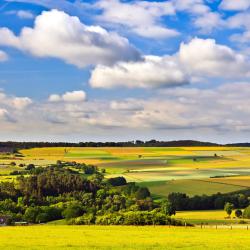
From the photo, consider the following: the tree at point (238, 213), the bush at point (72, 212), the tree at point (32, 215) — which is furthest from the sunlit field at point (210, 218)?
the tree at point (32, 215)

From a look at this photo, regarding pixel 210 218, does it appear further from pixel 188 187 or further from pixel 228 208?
pixel 188 187

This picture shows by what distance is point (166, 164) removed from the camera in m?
156

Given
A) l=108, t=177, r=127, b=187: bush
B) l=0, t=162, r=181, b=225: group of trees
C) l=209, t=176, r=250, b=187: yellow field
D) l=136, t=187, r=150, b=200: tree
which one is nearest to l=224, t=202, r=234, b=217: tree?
l=0, t=162, r=181, b=225: group of trees

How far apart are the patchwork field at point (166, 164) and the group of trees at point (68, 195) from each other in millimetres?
4825

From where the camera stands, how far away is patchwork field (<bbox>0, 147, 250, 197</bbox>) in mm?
125312

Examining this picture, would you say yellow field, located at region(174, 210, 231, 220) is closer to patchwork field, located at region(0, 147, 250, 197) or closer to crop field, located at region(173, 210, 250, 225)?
crop field, located at region(173, 210, 250, 225)

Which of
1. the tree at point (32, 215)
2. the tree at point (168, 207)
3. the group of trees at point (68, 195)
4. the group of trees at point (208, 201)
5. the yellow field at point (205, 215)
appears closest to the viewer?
the yellow field at point (205, 215)

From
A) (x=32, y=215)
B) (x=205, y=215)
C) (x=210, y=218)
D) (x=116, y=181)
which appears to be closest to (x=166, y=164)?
(x=116, y=181)

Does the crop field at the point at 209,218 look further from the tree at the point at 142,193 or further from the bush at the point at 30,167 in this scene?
the bush at the point at 30,167

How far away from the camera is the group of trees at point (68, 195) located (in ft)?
346

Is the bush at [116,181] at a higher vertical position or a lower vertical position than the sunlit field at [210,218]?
higher

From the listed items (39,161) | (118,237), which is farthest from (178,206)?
(39,161)

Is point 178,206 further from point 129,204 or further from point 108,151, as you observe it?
point 108,151

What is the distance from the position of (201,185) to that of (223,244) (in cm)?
8390
